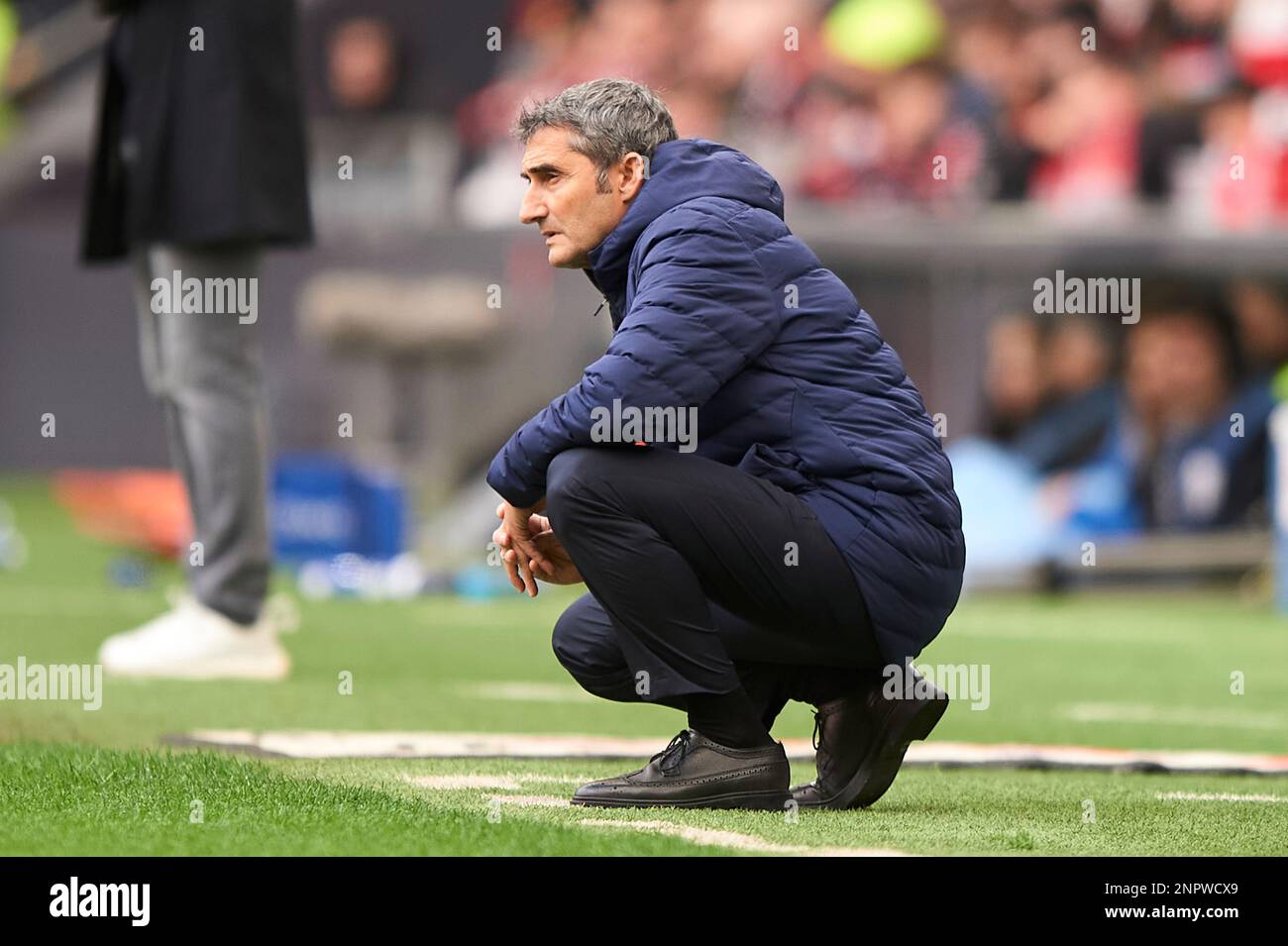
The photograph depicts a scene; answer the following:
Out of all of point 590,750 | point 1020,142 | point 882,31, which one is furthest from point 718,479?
point 882,31

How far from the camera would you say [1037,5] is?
547 inches

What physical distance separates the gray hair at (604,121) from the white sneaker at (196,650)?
2507 mm

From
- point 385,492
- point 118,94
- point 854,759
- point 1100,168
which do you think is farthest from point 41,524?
point 854,759

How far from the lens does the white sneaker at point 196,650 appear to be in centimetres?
604

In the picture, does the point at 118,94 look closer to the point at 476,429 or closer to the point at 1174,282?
the point at 476,429

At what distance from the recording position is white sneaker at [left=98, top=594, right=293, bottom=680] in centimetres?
604

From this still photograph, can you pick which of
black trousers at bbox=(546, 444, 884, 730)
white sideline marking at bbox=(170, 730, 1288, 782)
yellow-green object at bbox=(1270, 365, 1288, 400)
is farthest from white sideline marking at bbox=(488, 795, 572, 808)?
yellow-green object at bbox=(1270, 365, 1288, 400)

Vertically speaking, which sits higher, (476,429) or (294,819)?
(476,429)

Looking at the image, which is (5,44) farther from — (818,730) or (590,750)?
(818,730)

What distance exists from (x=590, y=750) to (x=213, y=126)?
2.45 meters

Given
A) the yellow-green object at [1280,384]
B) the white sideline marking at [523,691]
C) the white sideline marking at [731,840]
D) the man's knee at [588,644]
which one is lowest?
the white sideline marking at [523,691]

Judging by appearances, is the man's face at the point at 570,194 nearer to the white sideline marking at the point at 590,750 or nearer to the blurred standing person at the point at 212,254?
the white sideline marking at the point at 590,750

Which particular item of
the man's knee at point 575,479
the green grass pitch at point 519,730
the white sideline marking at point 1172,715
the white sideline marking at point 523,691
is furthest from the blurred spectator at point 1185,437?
the man's knee at point 575,479
